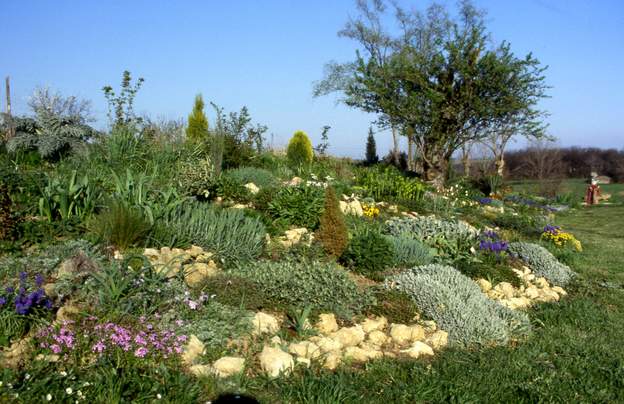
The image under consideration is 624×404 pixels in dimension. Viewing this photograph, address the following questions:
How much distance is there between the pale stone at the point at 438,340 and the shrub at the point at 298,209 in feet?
12.2

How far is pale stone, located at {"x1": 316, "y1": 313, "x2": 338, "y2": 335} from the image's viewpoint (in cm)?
470

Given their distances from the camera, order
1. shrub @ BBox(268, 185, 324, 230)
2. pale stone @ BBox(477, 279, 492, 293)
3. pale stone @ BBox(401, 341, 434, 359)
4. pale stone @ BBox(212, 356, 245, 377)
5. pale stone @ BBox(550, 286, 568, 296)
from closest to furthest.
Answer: pale stone @ BBox(212, 356, 245, 377), pale stone @ BBox(401, 341, 434, 359), pale stone @ BBox(477, 279, 492, 293), pale stone @ BBox(550, 286, 568, 296), shrub @ BBox(268, 185, 324, 230)

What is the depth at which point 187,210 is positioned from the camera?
6773 millimetres

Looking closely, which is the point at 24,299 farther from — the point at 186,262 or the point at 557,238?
the point at 557,238

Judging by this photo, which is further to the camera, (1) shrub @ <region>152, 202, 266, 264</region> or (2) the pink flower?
(1) shrub @ <region>152, 202, 266, 264</region>

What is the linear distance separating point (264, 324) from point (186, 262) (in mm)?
1463

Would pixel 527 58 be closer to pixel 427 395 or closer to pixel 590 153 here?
pixel 427 395

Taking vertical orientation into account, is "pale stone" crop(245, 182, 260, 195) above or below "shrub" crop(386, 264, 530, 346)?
above

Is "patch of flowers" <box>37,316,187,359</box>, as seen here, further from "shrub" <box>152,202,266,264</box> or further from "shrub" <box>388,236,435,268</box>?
"shrub" <box>388,236,435,268</box>

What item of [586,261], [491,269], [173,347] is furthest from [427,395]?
[586,261]

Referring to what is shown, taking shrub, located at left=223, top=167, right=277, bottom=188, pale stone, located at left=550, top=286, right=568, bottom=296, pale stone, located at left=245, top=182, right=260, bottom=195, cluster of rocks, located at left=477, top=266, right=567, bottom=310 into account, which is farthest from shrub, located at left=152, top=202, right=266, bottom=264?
shrub, located at left=223, top=167, right=277, bottom=188

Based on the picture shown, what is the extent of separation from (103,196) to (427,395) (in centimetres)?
473

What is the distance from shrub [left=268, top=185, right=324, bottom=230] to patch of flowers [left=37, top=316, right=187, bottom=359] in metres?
4.51

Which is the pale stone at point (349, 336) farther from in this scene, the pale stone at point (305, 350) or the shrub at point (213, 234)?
the shrub at point (213, 234)
